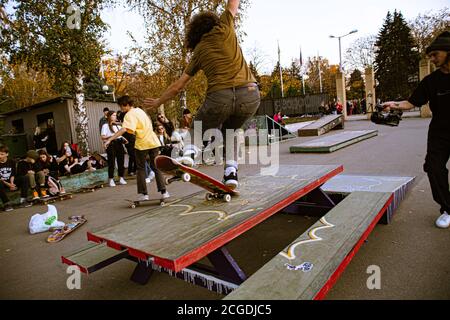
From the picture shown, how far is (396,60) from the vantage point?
44.0 m

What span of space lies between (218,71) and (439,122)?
2432 mm

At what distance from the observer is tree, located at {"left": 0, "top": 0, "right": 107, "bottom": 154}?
13.1 meters

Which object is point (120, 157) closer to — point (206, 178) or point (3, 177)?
point (3, 177)

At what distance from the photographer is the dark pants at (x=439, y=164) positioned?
3.34 m

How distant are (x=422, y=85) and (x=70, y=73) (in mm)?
14589

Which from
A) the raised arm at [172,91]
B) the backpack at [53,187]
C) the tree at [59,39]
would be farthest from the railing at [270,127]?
the raised arm at [172,91]

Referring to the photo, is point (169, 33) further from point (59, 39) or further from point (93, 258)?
point (93, 258)

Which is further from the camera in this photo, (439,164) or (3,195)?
(3,195)

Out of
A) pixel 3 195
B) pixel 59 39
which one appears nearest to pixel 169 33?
pixel 59 39

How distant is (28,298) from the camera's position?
8.86ft

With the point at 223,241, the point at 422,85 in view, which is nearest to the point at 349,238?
the point at 223,241

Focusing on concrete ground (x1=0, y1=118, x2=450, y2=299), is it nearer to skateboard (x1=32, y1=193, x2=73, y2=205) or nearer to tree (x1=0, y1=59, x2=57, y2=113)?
skateboard (x1=32, y1=193, x2=73, y2=205)

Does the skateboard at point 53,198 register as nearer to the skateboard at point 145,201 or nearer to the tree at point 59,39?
the skateboard at point 145,201

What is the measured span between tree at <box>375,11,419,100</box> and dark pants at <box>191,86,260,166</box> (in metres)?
44.8
